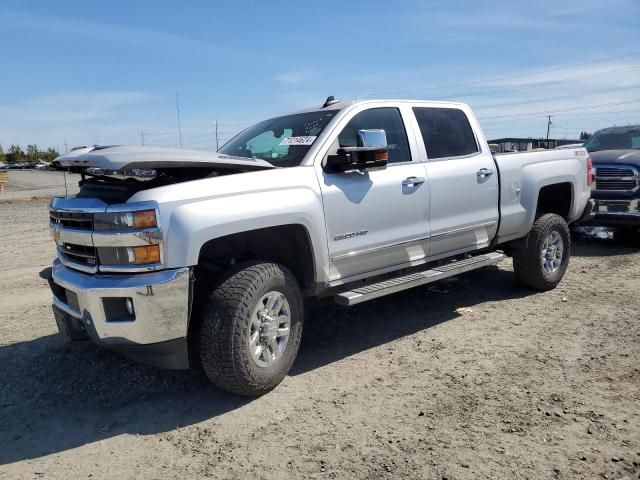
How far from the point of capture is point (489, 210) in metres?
5.59

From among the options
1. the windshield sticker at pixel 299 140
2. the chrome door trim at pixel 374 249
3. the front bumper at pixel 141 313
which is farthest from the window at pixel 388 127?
the front bumper at pixel 141 313

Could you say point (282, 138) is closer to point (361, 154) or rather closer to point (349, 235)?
point (361, 154)

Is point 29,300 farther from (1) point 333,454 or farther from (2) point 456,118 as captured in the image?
(2) point 456,118

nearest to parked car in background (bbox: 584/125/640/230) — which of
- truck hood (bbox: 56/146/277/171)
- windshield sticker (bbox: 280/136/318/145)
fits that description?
windshield sticker (bbox: 280/136/318/145)

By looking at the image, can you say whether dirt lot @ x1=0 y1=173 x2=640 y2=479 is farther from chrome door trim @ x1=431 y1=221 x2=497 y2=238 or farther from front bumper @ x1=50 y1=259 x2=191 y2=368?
chrome door trim @ x1=431 y1=221 x2=497 y2=238

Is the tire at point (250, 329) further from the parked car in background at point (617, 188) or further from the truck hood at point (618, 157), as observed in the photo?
the truck hood at point (618, 157)

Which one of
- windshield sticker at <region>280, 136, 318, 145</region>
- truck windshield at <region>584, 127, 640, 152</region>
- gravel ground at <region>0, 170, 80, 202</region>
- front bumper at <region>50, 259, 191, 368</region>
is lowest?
gravel ground at <region>0, 170, 80, 202</region>

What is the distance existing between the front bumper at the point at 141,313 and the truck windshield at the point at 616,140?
9223mm

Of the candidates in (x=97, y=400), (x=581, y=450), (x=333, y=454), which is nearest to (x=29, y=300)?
(x=97, y=400)

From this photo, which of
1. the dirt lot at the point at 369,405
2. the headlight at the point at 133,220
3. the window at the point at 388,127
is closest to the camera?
the dirt lot at the point at 369,405

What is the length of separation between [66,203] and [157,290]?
3.34ft

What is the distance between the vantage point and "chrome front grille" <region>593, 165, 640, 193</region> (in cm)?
873

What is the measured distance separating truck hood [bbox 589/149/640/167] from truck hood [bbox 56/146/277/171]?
7.23 m

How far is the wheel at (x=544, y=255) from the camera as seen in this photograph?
20.0 feet
